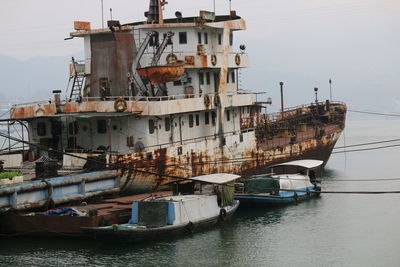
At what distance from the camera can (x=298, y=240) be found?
104 feet

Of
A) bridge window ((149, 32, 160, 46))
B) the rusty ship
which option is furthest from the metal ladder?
bridge window ((149, 32, 160, 46))

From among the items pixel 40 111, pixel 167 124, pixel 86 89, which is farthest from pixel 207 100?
pixel 40 111

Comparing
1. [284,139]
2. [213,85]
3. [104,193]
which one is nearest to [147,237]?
[104,193]

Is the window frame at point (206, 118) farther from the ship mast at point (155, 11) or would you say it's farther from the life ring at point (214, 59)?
the ship mast at point (155, 11)

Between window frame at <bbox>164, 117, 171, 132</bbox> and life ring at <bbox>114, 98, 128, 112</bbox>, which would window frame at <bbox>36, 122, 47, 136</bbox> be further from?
window frame at <bbox>164, 117, 171, 132</bbox>

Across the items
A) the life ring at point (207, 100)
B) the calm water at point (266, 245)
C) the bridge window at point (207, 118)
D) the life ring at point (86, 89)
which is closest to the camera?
the calm water at point (266, 245)

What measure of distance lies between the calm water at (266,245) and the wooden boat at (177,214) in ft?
1.83

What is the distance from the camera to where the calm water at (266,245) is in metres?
28.1

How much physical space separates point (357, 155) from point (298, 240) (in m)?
48.3

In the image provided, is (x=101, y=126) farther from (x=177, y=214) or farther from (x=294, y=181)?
(x=294, y=181)

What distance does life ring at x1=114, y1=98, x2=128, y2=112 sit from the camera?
36.0 metres

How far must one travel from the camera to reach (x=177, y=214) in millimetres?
30859

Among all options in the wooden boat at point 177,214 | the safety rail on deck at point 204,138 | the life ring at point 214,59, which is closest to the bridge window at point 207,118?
the safety rail on deck at point 204,138

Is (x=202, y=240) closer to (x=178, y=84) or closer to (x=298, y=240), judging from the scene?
(x=298, y=240)
